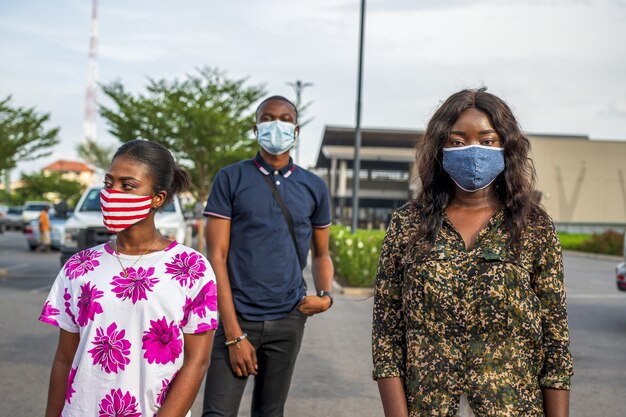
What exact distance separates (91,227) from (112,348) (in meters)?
10.7

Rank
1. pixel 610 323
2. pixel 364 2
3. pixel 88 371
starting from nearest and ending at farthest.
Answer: pixel 88 371 < pixel 610 323 < pixel 364 2

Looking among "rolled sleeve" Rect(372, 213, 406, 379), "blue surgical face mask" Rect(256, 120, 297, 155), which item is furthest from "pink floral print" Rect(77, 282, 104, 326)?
"blue surgical face mask" Rect(256, 120, 297, 155)

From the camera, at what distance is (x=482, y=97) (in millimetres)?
2740

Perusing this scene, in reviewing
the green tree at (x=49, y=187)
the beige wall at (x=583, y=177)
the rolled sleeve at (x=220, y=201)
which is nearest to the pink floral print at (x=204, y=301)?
the rolled sleeve at (x=220, y=201)

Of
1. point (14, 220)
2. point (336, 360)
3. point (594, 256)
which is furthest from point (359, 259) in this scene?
point (14, 220)

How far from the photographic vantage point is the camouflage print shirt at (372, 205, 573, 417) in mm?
2471

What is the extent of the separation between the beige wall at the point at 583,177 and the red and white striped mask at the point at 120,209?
6318cm

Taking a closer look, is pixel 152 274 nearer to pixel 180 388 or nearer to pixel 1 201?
pixel 180 388

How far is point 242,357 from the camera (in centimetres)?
380

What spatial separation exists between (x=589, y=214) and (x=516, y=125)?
64.9 metres

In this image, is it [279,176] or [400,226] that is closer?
[400,226]

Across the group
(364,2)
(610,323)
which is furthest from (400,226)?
(364,2)

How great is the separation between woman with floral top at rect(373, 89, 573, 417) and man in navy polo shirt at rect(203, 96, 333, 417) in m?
1.24

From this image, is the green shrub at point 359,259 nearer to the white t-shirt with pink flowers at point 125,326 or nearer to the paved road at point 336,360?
the paved road at point 336,360
